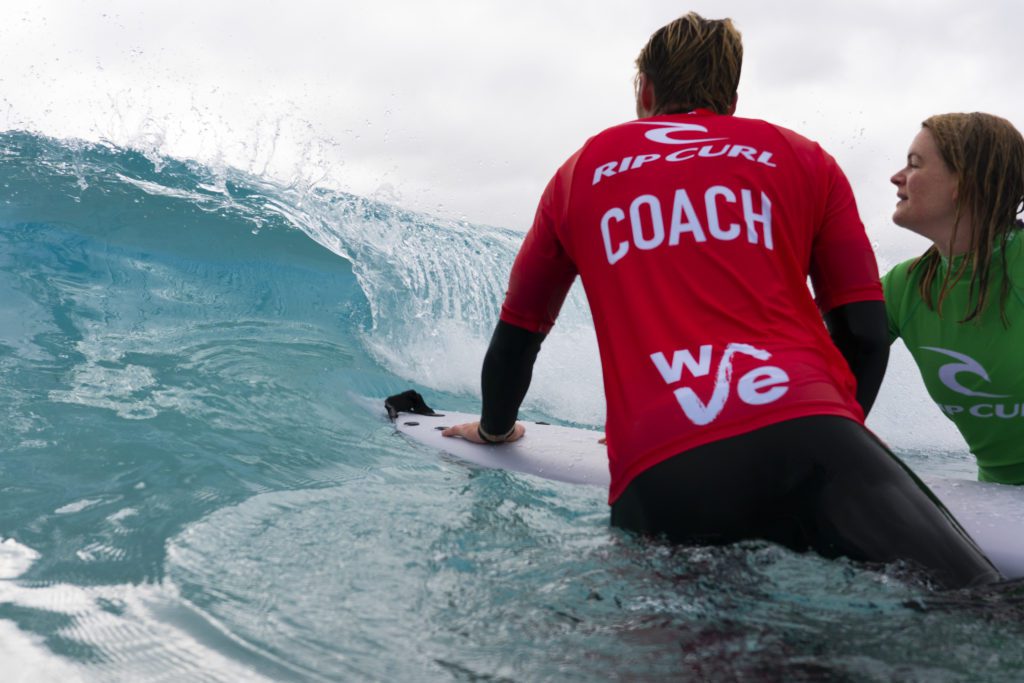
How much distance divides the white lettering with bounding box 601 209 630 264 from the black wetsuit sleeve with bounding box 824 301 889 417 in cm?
47

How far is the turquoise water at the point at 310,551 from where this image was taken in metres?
1.32

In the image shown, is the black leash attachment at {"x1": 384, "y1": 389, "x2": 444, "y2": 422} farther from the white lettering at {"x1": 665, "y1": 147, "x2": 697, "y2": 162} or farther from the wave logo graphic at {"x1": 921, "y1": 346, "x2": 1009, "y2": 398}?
the white lettering at {"x1": 665, "y1": 147, "x2": 697, "y2": 162}

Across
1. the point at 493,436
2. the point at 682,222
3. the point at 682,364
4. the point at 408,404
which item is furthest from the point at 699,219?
the point at 408,404

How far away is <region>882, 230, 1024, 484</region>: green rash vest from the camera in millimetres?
2129

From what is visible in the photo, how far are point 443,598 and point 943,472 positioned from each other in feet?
10.9

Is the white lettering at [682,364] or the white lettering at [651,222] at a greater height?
the white lettering at [651,222]

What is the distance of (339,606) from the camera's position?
1.57m

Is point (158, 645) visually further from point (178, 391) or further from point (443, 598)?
point (178, 391)

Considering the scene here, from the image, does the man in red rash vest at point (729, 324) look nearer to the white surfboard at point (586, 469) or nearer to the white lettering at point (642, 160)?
the white lettering at point (642, 160)

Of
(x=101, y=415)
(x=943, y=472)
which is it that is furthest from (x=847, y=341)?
(x=943, y=472)

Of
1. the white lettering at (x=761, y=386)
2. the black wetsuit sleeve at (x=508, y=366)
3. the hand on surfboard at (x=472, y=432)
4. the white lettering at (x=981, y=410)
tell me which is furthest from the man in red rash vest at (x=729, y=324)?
the hand on surfboard at (x=472, y=432)

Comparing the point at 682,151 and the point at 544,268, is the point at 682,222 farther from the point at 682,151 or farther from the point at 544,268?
the point at 544,268

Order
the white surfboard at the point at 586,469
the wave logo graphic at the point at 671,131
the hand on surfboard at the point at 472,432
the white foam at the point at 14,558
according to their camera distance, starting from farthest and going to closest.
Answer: the hand on surfboard at the point at 472,432
the white surfboard at the point at 586,469
the white foam at the point at 14,558
the wave logo graphic at the point at 671,131

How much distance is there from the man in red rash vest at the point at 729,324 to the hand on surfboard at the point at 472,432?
1195 millimetres
